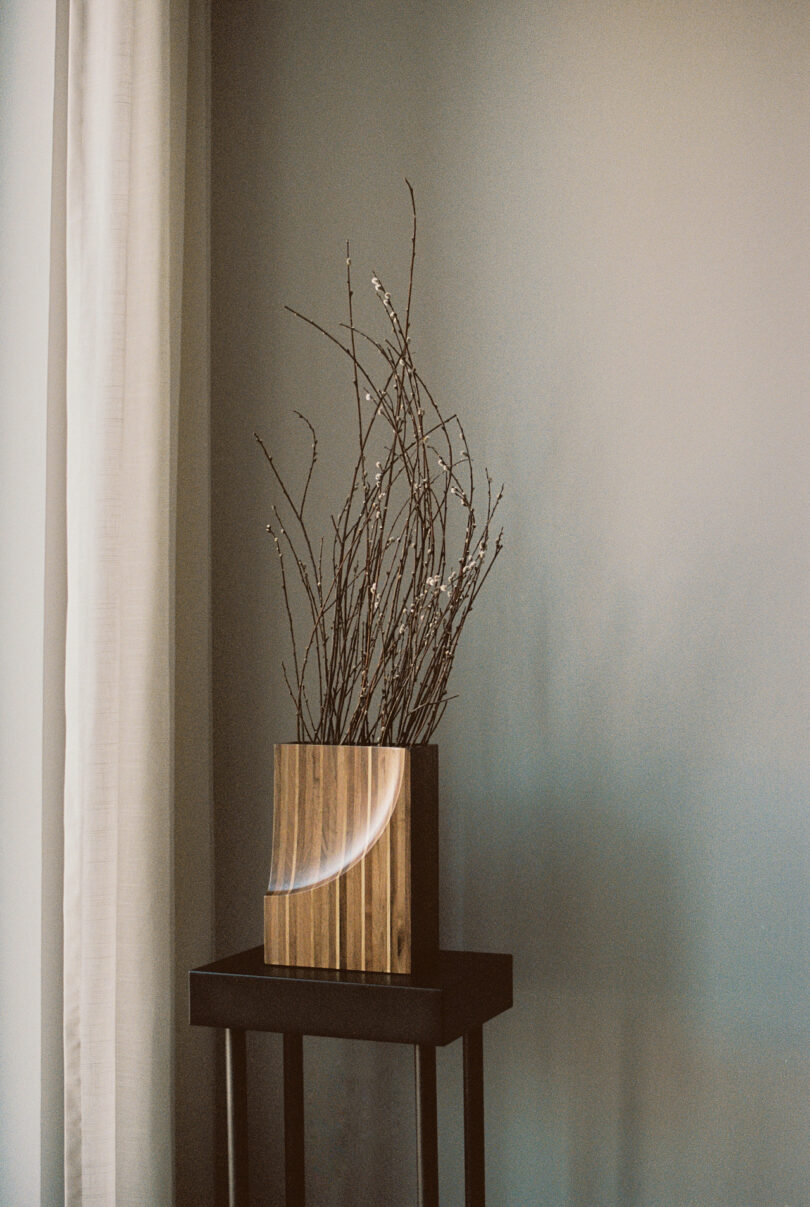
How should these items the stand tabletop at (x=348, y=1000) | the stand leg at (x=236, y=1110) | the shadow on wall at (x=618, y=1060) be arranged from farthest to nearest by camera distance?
1. the shadow on wall at (x=618, y=1060)
2. the stand leg at (x=236, y=1110)
3. the stand tabletop at (x=348, y=1000)

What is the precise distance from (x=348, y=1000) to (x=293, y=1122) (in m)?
0.45

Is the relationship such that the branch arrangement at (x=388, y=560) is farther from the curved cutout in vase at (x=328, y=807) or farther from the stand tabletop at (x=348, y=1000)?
the stand tabletop at (x=348, y=1000)

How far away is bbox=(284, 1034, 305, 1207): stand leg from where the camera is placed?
1.60 metres

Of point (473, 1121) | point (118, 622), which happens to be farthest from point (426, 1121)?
point (118, 622)

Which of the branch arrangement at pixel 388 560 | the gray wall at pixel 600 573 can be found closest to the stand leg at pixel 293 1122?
the gray wall at pixel 600 573

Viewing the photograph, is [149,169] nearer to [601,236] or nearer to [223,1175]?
[601,236]

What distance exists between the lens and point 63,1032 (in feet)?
4.96

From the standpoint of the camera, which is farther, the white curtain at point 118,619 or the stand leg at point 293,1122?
the stand leg at point 293,1122

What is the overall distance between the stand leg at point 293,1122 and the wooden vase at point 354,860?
10.5 inches

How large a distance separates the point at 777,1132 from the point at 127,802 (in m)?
1.01

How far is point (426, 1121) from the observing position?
1357 mm

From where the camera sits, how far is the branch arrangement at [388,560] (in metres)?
1.49

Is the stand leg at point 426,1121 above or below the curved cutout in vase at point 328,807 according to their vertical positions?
below

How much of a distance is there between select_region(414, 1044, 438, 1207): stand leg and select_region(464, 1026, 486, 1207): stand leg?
94 mm
